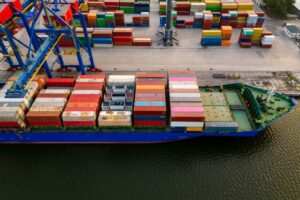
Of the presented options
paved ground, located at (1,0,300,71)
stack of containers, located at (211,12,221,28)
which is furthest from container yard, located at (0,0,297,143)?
stack of containers, located at (211,12,221,28)

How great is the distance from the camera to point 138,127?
5209cm

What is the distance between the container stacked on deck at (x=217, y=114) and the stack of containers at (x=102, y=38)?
35.9 m

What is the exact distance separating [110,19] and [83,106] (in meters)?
45.5

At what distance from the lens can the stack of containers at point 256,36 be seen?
77.1m

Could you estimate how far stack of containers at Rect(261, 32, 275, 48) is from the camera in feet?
252

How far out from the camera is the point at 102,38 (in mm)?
78250

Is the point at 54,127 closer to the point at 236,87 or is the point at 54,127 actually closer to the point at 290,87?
the point at 236,87

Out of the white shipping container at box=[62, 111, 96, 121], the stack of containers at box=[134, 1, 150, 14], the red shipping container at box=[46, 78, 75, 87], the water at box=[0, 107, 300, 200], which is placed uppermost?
the stack of containers at box=[134, 1, 150, 14]

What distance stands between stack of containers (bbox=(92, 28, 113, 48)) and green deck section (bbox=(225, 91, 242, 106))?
39.6 meters

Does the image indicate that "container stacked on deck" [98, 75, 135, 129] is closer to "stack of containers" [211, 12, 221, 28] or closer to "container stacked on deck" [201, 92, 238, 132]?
"container stacked on deck" [201, 92, 238, 132]

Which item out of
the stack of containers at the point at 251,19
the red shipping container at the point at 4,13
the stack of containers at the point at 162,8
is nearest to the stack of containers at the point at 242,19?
the stack of containers at the point at 251,19

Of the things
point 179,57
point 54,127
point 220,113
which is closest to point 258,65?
point 179,57

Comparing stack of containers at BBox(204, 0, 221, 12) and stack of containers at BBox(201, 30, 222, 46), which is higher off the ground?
stack of containers at BBox(204, 0, 221, 12)

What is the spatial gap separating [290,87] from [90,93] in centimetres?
5073
